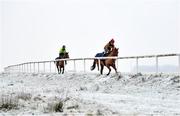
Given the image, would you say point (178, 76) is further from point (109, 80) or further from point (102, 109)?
point (102, 109)

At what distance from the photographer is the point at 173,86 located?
18156 millimetres

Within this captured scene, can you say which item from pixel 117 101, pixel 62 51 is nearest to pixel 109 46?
pixel 62 51

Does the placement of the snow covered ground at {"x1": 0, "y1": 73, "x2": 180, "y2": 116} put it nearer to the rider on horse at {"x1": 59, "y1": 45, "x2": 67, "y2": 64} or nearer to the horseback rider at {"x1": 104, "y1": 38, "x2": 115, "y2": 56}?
the horseback rider at {"x1": 104, "y1": 38, "x2": 115, "y2": 56}

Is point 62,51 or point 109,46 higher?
point 62,51

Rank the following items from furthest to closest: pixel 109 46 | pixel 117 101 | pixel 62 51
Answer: pixel 62 51
pixel 109 46
pixel 117 101

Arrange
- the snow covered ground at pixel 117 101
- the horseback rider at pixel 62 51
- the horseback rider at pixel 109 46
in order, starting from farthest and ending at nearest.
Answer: the horseback rider at pixel 62 51, the horseback rider at pixel 109 46, the snow covered ground at pixel 117 101

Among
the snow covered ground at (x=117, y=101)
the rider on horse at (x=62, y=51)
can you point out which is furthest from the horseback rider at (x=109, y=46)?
the rider on horse at (x=62, y=51)

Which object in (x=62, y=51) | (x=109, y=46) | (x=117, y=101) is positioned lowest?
(x=117, y=101)

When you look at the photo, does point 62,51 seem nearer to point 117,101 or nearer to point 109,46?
point 109,46

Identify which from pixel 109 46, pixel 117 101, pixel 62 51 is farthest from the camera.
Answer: pixel 62 51

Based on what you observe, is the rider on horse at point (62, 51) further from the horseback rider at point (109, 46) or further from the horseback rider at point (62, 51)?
the horseback rider at point (109, 46)

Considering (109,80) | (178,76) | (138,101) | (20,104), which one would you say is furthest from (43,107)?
(109,80)

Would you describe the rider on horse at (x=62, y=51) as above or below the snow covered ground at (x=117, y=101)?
above

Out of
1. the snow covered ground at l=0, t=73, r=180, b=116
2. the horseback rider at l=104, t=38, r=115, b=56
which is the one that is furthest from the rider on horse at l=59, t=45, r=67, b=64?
the snow covered ground at l=0, t=73, r=180, b=116
